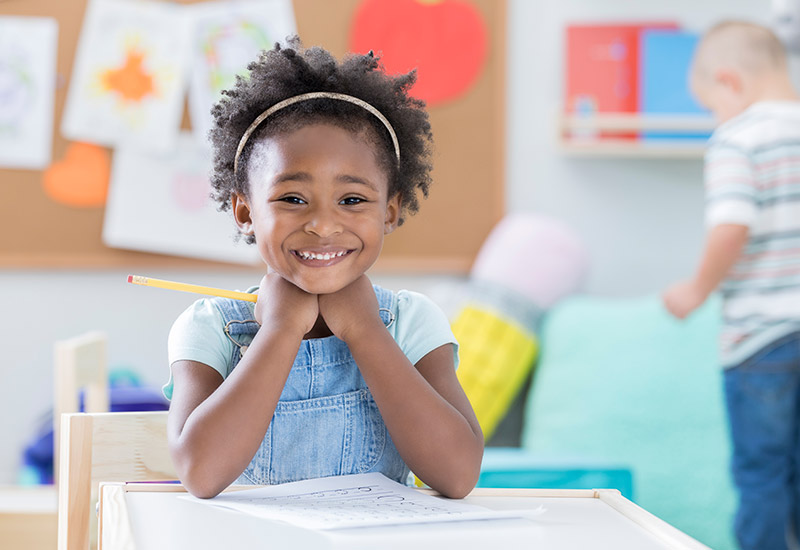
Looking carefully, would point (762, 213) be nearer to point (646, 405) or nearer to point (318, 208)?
point (646, 405)

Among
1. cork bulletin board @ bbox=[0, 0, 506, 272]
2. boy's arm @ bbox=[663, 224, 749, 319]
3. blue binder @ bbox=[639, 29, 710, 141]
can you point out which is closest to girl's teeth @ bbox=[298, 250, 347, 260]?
boy's arm @ bbox=[663, 224, 749, 319]

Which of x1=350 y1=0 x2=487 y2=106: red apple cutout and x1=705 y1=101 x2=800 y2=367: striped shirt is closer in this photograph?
x1=705 y1=101 x2=800 y2=367: striped shirt

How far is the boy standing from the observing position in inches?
64.2

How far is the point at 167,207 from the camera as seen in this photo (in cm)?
226

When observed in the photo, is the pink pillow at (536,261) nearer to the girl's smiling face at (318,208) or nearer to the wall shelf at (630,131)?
the wall shelf at (630,131)

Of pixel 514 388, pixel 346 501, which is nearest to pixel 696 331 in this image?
pixel 514 388

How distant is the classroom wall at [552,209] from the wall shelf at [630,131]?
76mm

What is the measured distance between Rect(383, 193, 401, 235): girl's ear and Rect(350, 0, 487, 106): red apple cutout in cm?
137

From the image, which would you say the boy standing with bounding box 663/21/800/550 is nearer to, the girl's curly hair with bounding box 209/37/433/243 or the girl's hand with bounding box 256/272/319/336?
the girl's curly hair with bounding box 209/37/433/243

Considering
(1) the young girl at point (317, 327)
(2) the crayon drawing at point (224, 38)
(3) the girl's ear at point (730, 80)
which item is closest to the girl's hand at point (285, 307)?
(1) the young girl at point (317, 327)

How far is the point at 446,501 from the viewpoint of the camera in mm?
700

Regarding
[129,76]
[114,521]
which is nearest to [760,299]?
[114,521]

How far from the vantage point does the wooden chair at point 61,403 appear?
4.92ft

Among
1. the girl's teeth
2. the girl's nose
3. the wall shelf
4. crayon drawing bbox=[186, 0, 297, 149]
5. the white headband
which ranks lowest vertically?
the girl's teeth
